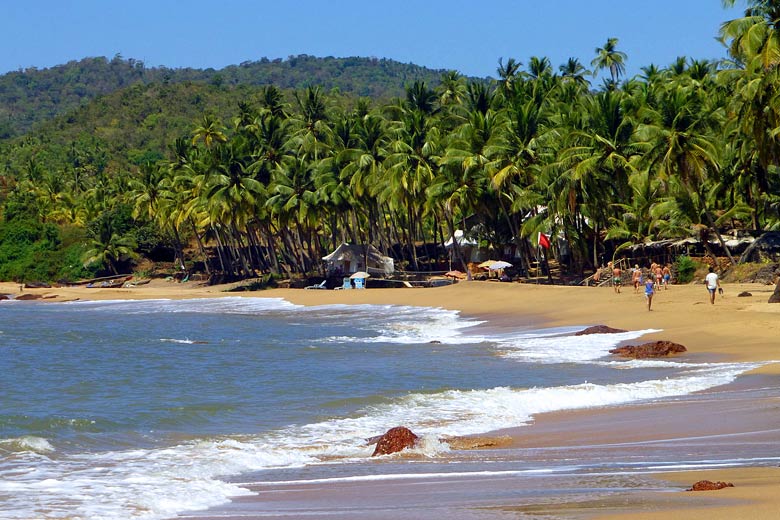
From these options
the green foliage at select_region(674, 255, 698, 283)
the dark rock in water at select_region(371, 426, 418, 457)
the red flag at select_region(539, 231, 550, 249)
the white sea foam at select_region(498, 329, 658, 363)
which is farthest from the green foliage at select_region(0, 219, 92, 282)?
the dark rock in water at select_region(371, 426, 418, 457)

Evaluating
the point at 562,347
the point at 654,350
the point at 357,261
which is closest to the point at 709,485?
the point at 654,350

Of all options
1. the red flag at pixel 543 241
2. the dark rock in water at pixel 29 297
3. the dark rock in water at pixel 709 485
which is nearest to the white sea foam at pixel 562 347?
the dark rock in water at pixel 709 485

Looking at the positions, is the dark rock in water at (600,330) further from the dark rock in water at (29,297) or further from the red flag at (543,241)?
the dark rock in water at (29,297)

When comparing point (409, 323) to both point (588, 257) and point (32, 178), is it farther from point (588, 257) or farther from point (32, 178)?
point (32, 178)

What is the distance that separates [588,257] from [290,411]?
3407 centimetres

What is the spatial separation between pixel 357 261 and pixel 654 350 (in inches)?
1566

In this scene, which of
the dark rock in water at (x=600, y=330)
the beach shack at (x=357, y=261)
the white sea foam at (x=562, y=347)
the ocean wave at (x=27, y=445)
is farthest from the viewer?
the beach shack at (x=357, y=261)

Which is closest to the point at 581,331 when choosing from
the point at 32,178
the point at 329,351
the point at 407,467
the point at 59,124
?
the point at 329,351

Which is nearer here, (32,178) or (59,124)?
(32,178)

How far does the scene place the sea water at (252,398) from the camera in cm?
1020

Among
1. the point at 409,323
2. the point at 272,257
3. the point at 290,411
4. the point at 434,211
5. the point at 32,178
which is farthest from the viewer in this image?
the point at 32,178

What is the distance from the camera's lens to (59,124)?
147 m

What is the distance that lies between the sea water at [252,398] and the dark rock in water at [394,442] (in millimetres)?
210

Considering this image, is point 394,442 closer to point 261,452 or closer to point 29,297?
point 261,452
